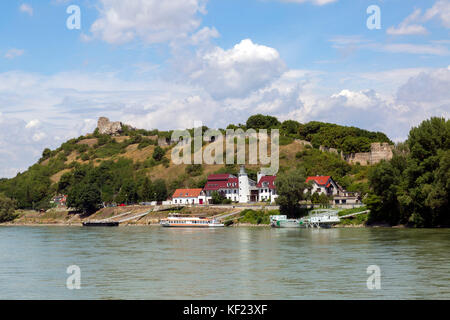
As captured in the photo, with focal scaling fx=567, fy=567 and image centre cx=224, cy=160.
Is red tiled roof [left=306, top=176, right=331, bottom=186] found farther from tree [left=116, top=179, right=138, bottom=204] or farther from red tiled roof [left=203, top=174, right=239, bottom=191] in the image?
tree [left=116, top=179, right=138, bottom=204]

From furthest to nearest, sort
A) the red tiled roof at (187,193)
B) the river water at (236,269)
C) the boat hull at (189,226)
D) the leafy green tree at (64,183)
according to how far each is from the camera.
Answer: the leafy green tree at (64,183)
the red tiled roof at (187,193)
the boat hull at (189,226)
the river water at (236,269)

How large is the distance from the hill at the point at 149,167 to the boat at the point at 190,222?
22166 millimetres

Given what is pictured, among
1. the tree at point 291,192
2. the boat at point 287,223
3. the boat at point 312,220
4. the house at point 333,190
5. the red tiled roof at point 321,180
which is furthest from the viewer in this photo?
the red tiled roof at point 321,180

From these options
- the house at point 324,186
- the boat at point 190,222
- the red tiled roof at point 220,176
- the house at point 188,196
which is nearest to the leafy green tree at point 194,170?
the red tiled roof at point 220,176

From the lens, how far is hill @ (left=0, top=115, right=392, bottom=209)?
4515 inches

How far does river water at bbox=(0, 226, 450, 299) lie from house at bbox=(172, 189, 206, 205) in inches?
2123

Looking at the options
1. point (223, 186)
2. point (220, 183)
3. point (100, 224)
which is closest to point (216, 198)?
point (223, 186)

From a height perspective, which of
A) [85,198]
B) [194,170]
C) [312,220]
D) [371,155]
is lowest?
[312,220]

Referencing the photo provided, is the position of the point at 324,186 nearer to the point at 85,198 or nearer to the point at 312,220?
the point at 312,220

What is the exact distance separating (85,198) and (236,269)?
275 ft

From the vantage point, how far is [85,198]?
115 meters

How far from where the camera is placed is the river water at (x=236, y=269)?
2814 cm

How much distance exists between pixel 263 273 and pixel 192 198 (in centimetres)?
7606

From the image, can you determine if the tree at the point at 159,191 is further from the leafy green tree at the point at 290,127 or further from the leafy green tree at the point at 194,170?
the leafy green tree at the point at 290,127
